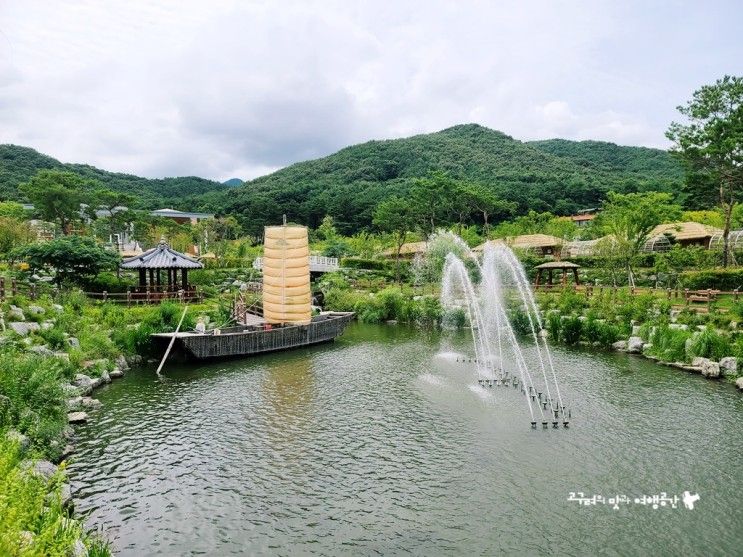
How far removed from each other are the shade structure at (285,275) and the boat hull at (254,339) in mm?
793

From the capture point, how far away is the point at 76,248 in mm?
27656

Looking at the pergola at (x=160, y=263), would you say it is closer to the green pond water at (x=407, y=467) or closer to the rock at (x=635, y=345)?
the green pond water at (x=407, y=467)

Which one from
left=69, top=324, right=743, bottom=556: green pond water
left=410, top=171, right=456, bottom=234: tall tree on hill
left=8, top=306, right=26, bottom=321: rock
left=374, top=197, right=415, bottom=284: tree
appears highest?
left=410, top=171, right=456, bottom=234: tall tree on hill

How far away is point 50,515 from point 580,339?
892 inches

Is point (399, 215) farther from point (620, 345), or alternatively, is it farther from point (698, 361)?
point (698, 361)

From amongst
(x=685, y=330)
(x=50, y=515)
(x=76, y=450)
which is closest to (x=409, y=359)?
(x=685, y=330)

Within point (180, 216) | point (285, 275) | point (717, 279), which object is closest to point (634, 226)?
point (717, 279)

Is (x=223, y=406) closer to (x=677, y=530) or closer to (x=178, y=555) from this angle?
(x=178, y=555)

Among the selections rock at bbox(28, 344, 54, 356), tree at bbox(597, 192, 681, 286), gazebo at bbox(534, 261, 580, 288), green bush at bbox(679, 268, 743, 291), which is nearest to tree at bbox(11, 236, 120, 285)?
rock at bbox(28, 344, 54, 356)

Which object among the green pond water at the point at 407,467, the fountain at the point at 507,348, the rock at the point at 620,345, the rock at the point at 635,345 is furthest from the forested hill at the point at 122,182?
the rock at the point at 635,345

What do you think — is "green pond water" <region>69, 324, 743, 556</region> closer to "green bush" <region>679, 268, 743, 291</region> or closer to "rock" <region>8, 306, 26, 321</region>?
"rock" <region>8, 306, 26, 321</region>

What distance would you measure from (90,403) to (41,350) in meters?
2.91

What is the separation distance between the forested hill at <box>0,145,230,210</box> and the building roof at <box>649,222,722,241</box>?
168 feet

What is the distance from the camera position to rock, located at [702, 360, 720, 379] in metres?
17.3
